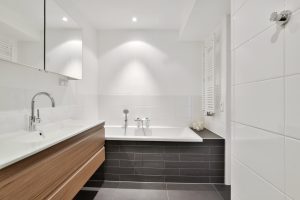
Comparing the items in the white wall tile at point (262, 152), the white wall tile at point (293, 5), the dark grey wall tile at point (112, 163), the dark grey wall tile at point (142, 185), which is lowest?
the dark grey wall tile at point (142, 185)

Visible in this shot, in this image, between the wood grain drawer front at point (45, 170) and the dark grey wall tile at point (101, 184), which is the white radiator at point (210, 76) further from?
the wood grain drawer front at point (45, 170)

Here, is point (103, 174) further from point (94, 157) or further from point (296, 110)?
point (296, 110)

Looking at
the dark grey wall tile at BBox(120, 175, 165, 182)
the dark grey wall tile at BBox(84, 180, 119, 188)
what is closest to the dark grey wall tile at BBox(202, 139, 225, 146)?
the dark grey wall tile at BBox(120, 175, 165, 182)

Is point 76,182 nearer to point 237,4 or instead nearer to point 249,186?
point 249,186

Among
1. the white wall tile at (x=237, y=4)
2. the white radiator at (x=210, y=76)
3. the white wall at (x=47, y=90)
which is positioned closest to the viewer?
the white wall tile at (x=237, y=4)

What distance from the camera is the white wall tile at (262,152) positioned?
0.61 meters

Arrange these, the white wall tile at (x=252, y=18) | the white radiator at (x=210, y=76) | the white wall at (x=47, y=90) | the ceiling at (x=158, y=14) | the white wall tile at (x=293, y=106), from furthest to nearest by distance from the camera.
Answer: the white radiator at (x=210, y=76) < the ceiling at (x=158, y=14) < the white wall at (x=47, y=90) < the white wall tile at (x=252, y=18) < the white wall tile at (x=293, y=106)

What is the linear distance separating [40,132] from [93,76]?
1.84 metres

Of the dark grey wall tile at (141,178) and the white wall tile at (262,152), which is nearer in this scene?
the white wall tile at (262,152)

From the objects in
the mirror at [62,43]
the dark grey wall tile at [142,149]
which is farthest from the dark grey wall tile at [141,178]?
the mirror at [62,43]

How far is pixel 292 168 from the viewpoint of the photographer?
0.56m

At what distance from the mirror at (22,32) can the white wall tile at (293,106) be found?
1.69m

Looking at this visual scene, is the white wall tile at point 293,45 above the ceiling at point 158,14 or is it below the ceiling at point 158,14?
below

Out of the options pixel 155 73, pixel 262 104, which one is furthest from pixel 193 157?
pixel 262 104
